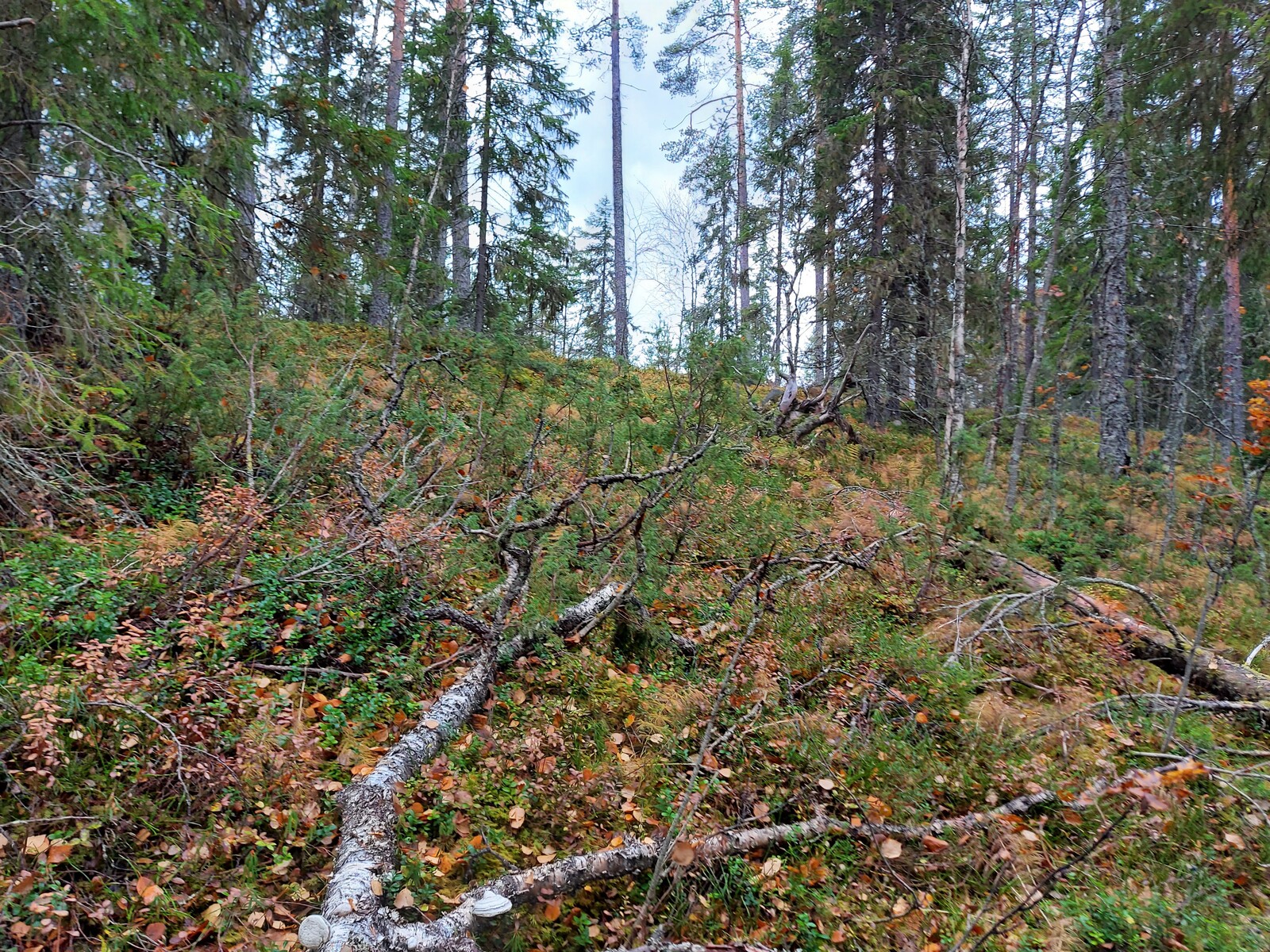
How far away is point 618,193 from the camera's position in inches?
671

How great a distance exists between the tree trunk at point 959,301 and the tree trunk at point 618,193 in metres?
8.35

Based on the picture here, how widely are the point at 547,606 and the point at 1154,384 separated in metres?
22.0

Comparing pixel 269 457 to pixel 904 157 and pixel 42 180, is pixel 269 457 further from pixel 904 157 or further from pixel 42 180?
pixel 904 157

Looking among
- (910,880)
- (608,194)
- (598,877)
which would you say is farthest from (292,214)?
(608,194)

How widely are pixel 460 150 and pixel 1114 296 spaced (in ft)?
43.8

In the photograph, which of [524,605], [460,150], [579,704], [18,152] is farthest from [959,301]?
[460,150]

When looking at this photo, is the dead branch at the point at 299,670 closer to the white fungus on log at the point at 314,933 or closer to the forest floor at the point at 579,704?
the forest floor at the point at 579,704

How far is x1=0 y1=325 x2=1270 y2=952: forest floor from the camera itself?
2.81 m

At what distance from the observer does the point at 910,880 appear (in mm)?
3229

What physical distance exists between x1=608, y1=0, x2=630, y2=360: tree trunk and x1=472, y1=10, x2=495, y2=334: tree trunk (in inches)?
140

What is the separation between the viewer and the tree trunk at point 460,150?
12.1m

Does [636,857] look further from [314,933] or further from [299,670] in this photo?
[299,670]

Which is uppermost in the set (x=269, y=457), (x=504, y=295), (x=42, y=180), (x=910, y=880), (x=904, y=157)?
(x=904, y=157)

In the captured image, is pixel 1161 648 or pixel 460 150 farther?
pixel 460 150
